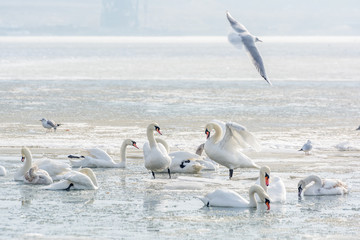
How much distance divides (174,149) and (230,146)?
285 cm

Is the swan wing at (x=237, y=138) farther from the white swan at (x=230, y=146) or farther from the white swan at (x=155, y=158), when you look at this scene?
the white swan at (x=155, y=158)

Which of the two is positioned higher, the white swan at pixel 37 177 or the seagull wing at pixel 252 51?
the seagull wing at pixel 252 51

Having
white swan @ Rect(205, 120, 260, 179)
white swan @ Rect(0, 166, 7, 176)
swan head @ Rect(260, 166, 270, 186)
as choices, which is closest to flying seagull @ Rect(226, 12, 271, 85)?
white swan @ Rect(205, 120, 260, 179)

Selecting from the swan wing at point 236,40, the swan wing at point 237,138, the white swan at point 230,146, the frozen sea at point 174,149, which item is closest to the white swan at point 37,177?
the frozen sea at point 174,149

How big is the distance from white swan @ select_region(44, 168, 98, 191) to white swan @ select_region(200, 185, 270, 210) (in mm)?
1647

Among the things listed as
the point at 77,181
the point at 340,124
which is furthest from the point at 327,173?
the point at 340,124

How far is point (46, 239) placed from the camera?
291 inches

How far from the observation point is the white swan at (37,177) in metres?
10.3

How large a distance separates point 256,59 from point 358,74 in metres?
30.6

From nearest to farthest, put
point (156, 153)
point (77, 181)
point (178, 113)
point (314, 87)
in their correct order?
1. point (77, 181)
2. point (156, 153)
3. point (178, 113)
4. point (314, 87)

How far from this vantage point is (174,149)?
14.0 meters

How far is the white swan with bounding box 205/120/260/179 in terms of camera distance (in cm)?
1112

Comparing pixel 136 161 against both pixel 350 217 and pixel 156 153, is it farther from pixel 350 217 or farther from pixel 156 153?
pixel 350 217

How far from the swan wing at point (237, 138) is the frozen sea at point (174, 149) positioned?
0.47 meters
